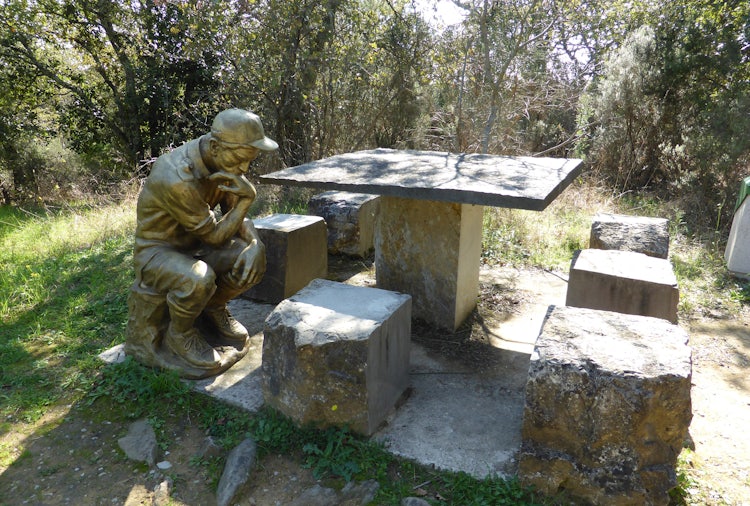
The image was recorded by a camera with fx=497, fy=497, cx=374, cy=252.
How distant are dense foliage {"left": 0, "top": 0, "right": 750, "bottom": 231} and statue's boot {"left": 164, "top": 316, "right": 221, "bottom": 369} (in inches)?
205

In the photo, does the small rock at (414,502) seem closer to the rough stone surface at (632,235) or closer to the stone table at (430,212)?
the stone table at (430,212)

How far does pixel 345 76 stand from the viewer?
8.83 metres

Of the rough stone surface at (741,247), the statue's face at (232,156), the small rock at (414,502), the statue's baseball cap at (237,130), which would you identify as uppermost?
the statue's baseball cap at (237,130)

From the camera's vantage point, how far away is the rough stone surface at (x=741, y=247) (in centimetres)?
534

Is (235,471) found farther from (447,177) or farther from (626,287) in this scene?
(626,287)

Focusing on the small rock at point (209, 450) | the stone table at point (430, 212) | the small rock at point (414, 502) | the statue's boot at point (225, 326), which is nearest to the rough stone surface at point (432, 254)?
the stone table at point (430, 212)

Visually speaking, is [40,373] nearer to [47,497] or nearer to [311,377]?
[47,497]

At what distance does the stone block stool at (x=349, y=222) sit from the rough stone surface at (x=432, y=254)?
1.29 meters

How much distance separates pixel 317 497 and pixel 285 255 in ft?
7.78

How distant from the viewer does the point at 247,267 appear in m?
3.25

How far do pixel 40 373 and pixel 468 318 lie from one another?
10.7 ft

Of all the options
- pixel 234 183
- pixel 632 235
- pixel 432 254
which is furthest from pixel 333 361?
pixel 632 235

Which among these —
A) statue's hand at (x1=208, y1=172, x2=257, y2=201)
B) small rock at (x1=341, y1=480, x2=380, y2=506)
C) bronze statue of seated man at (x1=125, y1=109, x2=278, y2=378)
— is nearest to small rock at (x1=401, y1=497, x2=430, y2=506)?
small rock at (x1=341, y1=480, x2=380, y2=506)

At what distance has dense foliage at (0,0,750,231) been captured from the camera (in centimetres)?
777
